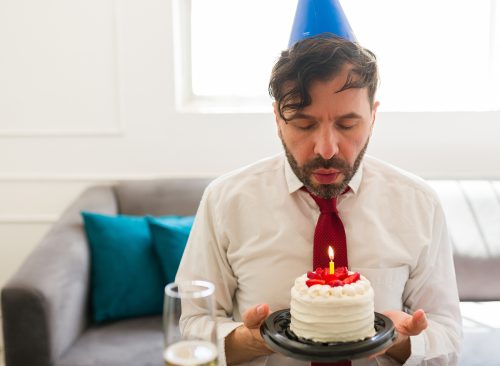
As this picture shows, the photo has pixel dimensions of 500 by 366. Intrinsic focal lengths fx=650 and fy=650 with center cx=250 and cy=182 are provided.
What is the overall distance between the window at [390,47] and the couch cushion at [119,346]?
1.28m

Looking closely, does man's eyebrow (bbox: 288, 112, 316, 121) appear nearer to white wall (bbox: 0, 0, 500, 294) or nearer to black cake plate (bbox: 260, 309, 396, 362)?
black cake plate (bbox: 260, 309, 396, 362)

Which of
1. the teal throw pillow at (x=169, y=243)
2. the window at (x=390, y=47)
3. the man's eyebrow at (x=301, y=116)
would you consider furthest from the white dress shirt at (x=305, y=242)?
the window at (x=390, y=47)

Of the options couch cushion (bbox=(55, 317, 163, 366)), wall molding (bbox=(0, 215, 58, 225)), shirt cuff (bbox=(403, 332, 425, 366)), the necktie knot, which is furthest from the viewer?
wall molding (bbox=(0, 215, 58, 225))

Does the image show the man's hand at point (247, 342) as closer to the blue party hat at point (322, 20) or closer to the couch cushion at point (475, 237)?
the blue party hat at point (322, 20)

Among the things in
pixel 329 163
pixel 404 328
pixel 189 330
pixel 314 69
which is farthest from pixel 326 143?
pixel 189 330

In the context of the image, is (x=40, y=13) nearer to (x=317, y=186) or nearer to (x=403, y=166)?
(x=403, y=166)

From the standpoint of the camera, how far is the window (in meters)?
3.15

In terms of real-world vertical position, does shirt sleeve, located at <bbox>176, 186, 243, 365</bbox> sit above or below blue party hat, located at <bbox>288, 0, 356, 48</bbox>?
below

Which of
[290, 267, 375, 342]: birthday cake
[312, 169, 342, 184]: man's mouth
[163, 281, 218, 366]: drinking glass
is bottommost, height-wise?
[290, 267, 375, 342]: birthday cake

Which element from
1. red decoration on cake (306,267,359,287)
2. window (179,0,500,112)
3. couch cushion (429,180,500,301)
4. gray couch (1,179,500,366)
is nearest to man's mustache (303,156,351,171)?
red decoration on cake (306,267,359,287)

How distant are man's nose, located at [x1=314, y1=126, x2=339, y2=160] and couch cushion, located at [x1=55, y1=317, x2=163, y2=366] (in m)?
1.20

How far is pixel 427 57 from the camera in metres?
3.20

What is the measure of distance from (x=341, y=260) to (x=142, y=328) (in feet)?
4.16

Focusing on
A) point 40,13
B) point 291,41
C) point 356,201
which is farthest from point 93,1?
point 356,201
